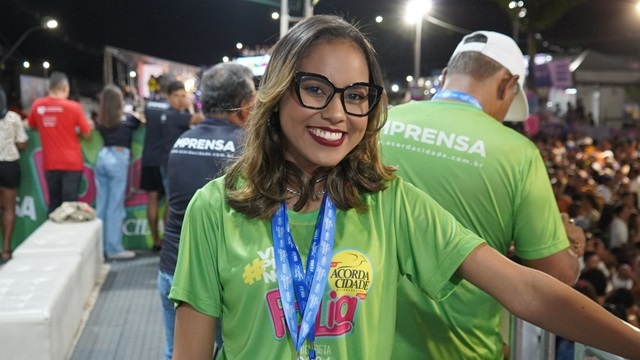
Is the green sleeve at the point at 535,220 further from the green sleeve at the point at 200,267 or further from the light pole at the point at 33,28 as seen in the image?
the light pole at the point at 33,28

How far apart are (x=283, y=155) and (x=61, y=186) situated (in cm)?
645

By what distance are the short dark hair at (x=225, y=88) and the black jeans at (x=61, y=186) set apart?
4.60 meters

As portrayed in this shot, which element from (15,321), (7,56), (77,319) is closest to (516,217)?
(15,321)

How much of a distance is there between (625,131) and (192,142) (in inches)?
1018

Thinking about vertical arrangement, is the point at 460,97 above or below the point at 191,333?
above

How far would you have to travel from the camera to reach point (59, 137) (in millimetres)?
7332

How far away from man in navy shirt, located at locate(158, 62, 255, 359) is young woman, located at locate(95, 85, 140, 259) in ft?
14.9

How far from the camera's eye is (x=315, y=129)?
5.14 ft

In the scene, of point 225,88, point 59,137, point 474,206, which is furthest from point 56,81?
point 474,206

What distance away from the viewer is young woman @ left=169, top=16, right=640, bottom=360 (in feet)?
4.88

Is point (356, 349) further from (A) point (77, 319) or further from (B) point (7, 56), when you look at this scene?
(B) point (7, 56)

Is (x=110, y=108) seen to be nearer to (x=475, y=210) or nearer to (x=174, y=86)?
(x=174, y=86)

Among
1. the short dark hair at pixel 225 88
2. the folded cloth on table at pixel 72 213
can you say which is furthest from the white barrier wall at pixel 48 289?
the short dark hair at pixel 225 88

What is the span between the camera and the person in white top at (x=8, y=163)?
713cm
